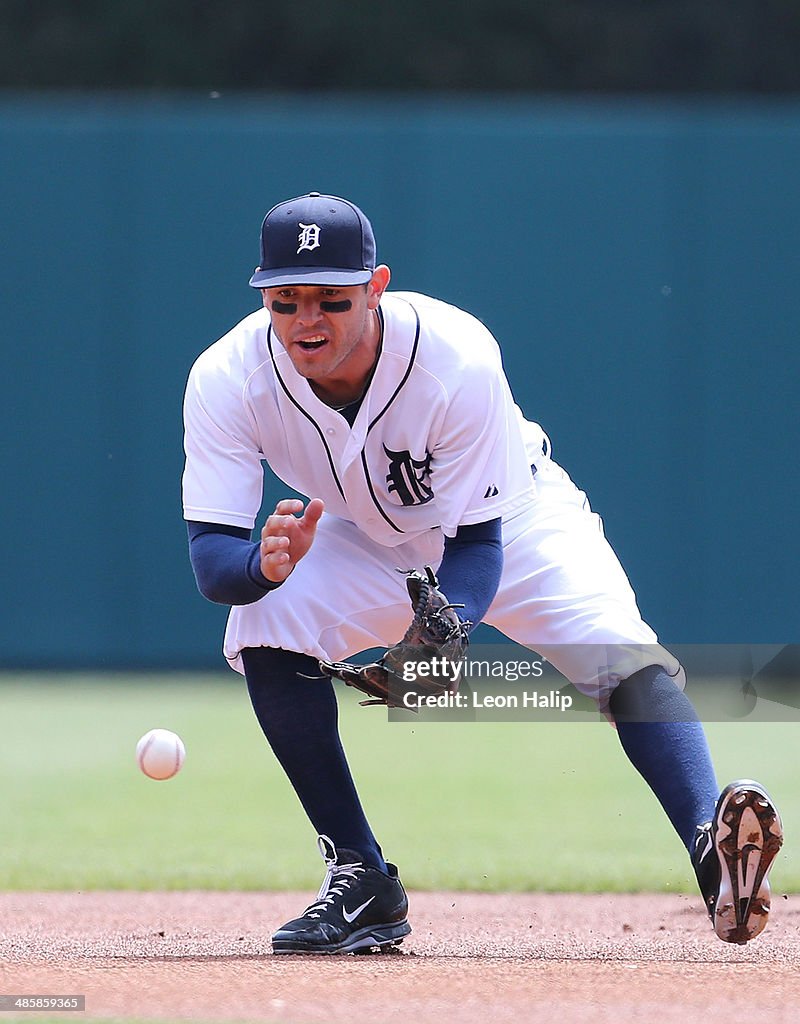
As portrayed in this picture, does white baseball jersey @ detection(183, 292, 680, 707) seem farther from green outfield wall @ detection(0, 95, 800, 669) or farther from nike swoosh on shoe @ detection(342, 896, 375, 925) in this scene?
green outfield wall @ detection(0, 95, 800, 669)

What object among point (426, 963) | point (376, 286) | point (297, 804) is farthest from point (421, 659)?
point (297, 804)

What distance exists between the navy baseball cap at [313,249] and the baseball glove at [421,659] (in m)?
0.56

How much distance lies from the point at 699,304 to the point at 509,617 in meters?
5.28

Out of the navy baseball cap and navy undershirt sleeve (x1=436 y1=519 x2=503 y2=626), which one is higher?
the navy baseball cap

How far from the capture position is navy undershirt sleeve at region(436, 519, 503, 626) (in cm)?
307

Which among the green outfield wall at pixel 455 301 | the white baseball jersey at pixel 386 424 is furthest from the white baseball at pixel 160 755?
the green outfield wall at pixel 455 301

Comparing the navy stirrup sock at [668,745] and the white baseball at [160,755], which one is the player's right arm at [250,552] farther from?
the navy stirrup sock at [668,745]

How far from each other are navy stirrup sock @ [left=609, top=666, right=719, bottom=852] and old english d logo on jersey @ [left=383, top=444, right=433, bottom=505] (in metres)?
0.54

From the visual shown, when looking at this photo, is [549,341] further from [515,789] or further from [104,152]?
[515,789]

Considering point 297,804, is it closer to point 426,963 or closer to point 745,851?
point 426,963

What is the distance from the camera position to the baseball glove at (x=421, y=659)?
9.65 ft

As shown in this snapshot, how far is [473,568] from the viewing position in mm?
3146

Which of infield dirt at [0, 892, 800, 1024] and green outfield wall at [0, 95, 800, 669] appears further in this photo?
green outfield wall at [0, 95, 800, 669]

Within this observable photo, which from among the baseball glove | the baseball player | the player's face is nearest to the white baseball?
the baseball player
